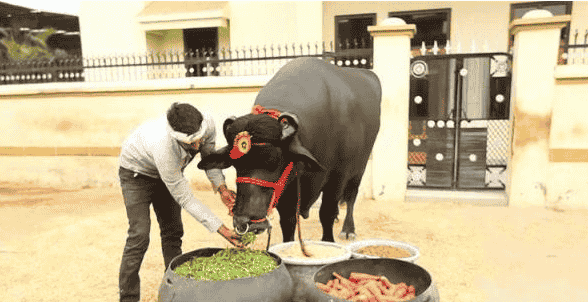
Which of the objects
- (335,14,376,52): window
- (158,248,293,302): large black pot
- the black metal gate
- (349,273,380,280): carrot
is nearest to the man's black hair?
(158,248,293,302): large black pot

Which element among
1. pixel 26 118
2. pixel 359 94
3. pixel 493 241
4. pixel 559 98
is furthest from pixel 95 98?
pixel 559 98

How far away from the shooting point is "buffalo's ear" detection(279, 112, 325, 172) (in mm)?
2757

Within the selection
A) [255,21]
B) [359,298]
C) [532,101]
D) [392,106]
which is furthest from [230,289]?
[255,21]

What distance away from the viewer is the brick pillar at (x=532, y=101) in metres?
6.35

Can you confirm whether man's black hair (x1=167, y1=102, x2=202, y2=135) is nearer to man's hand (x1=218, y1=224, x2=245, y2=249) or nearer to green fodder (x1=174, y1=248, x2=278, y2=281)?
man's hand (x1=218, y1=224, x2=245, y2=249)

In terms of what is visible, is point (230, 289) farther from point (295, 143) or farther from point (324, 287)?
point (295, 143)

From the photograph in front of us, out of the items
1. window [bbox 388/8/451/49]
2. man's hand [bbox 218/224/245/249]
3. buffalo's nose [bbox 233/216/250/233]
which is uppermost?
window [bbox 388/8/451/49]

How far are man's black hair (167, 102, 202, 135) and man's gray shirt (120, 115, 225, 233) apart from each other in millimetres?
148

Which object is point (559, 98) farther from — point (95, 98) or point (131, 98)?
point (95, 98)

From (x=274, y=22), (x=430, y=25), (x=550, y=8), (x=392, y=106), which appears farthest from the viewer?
(x=274, y=22)

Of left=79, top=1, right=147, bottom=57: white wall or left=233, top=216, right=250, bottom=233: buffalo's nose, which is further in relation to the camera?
left=79, top=1, right=147, bottom=57: white wall

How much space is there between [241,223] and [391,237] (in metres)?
3.30

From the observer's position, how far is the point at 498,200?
22.5 feet

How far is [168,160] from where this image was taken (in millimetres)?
3016
